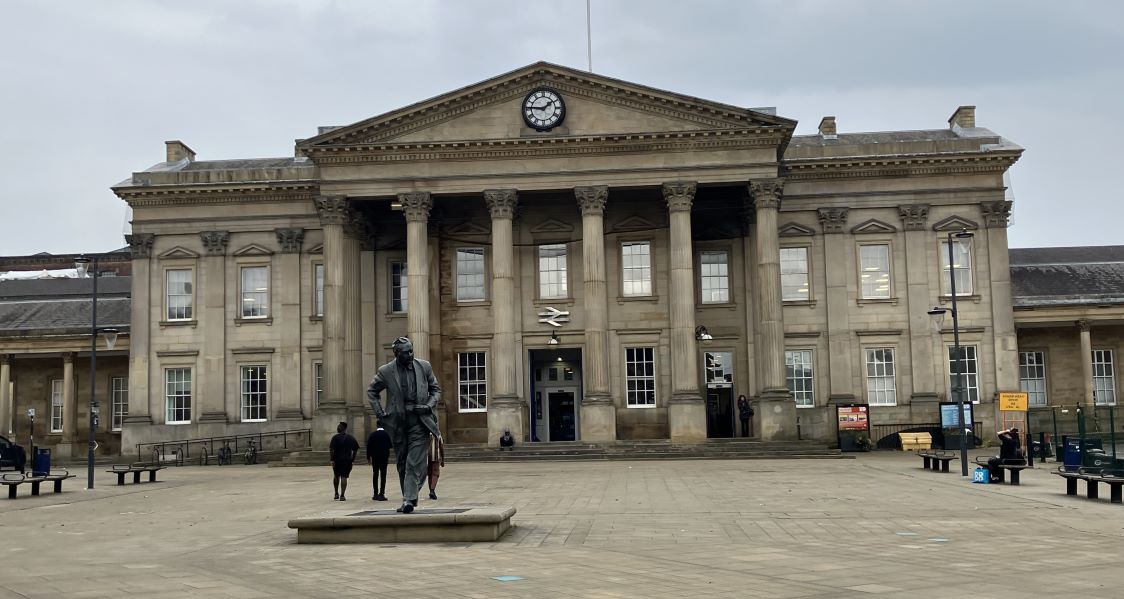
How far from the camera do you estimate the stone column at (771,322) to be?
37906 millimetres

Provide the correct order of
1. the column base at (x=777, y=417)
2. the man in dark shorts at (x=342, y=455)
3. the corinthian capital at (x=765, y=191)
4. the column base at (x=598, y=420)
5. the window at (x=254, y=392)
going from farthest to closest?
the window at (x=254, y=392)
the corinthian capital at (x=765, y=191)
the column base at (x=598, y=420)
the column base at (x=777, y=417)
the man in dark shorts at (x=342, y=455)

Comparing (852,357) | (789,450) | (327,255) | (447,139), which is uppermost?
(447,139)

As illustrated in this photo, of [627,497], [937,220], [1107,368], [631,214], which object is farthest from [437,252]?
[1107,368]

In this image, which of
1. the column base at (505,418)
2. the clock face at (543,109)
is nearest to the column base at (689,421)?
the column base at (505,418)

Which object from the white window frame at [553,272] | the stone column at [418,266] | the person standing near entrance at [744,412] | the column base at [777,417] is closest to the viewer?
the column base at [777,417]

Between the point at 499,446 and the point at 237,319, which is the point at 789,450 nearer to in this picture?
the point at 499,446

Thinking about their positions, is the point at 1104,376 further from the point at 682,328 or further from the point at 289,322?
the point at 289,322

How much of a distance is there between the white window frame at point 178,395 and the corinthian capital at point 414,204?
480 inches

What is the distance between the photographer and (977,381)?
42312mm

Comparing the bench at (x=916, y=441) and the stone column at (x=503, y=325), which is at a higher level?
the stone column at (x=503, y=325)

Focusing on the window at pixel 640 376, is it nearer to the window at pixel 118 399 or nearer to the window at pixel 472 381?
the window at pixel 472 381

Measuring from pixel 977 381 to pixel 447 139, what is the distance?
22.2 meters

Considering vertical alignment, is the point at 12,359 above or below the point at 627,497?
above

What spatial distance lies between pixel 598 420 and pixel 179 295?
18722 millimetres
